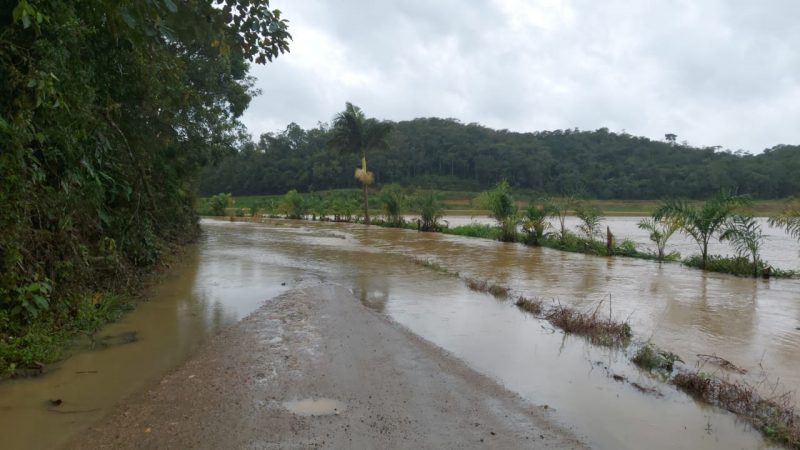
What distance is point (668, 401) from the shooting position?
15.1 feet

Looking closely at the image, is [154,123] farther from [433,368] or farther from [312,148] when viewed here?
[312,148]

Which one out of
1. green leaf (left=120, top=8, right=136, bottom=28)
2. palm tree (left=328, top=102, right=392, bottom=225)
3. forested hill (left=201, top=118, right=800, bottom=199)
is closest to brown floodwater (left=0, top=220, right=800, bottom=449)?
green leaf (left=120, top=8, right=136, bottom=28)

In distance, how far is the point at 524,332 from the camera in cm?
682

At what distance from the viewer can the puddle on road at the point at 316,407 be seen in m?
4.04

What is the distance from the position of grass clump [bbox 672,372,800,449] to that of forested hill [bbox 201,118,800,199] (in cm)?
5559

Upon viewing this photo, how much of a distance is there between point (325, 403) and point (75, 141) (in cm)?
388

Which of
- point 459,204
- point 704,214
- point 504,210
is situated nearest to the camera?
point 704,214

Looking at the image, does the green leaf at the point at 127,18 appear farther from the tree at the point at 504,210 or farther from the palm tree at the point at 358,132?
the palm tree at the point at 358,132

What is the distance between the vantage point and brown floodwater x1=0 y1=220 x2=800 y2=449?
4.06 meters

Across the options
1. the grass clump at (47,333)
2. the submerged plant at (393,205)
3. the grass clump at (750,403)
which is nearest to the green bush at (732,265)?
the grass clump at (750,403)

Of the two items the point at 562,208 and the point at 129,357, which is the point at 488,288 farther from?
the point at 562,208

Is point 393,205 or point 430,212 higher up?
point 393,205

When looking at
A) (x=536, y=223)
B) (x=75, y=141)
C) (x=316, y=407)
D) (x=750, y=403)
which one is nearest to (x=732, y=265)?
(x=536, y=223)

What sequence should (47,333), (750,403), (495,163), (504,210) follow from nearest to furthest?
(750,403), (47,333), (504,210), (495,163)
